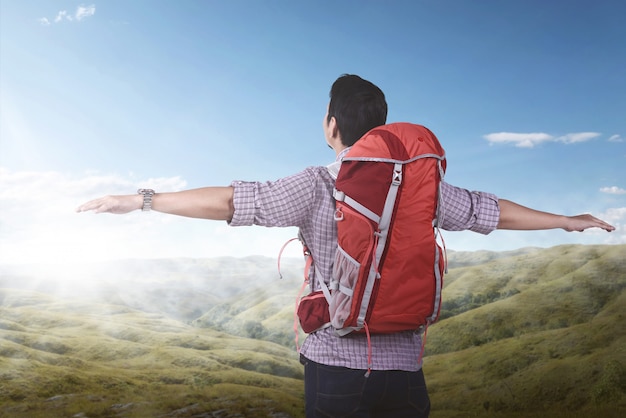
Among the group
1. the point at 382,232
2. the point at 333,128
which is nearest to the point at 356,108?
the point at 333,128

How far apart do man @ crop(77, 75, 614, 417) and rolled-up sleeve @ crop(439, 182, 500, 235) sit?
716 millimetres

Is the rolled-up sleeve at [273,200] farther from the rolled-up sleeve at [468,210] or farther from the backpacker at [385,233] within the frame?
the rolled-up sleeve at [468,210]

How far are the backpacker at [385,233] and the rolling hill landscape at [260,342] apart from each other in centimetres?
2158

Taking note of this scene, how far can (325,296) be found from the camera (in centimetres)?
356

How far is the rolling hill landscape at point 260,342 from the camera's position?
933 inches

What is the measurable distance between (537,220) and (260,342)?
31226 mm

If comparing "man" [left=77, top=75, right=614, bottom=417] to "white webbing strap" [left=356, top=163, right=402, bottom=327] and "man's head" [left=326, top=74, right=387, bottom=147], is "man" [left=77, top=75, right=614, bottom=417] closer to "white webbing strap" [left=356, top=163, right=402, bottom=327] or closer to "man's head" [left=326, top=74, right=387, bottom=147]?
"man's head" [left=326, top=74, right=387, bottom=147]

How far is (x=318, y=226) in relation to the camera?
3.60m

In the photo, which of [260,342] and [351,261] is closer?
[351,261]

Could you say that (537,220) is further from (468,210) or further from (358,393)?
(358,393)

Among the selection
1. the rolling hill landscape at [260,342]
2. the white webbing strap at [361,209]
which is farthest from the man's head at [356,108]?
the rolling hill landscape at [260,342]

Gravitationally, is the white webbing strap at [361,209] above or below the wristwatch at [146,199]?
below

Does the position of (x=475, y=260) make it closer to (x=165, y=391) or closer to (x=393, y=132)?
(x=165, y=391)

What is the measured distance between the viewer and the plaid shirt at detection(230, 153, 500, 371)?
11.4ft
